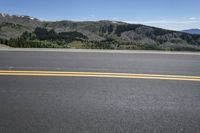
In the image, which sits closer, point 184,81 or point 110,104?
point 110,104

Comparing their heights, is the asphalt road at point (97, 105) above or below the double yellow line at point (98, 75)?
below

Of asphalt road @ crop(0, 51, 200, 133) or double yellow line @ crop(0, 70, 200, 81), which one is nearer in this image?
asphalt road @ crop(0, 51, 200, 133)

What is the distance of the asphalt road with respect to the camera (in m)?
4.96

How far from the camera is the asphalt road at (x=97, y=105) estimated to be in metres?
4.96

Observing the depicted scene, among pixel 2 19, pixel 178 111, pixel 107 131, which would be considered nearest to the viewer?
pixel 107 131

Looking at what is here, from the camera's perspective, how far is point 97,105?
588 centimetres

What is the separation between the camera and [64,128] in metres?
4.89

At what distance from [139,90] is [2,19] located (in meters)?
142

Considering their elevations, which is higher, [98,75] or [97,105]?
[98,75]

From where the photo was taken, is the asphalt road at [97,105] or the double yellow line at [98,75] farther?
the double yellow line at [98,75]

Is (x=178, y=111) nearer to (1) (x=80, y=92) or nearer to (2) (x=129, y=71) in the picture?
(1) (x=80, y=92)

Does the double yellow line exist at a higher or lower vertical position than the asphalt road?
higher

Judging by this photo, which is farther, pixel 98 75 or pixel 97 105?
pixel 98 75

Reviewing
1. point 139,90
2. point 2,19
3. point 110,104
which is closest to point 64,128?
point 110,104
